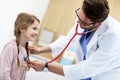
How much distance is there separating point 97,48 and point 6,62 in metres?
0.69

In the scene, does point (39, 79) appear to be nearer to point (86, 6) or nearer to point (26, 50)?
point (26, 50)

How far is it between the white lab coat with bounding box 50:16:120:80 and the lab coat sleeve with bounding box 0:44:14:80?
1.38ft

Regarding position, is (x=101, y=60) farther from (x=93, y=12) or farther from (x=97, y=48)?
(x=93, y=12)

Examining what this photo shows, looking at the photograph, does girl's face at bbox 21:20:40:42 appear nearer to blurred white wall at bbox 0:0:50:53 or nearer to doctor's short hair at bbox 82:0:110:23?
doctor's short hair at bbox 82:0:110:23

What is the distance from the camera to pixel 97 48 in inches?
71.4

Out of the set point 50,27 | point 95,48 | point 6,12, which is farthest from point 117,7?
point 95,48

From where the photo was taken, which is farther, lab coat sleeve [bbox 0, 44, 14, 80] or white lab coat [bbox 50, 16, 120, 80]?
lab coat sleeve [bbox 0, 44, 14, 80]

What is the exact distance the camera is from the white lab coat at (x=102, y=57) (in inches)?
66.8

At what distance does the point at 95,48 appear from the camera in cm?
184

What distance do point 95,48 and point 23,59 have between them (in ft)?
1.89

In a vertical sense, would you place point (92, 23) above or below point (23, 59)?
above

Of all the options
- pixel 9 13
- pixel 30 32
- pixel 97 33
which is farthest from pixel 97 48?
pixel 9 13

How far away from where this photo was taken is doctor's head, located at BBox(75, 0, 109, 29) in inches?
62.6

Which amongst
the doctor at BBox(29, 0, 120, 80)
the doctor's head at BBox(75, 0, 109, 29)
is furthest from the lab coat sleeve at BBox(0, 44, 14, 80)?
the doctor's head at BBox(75, 0, 109, 29)
